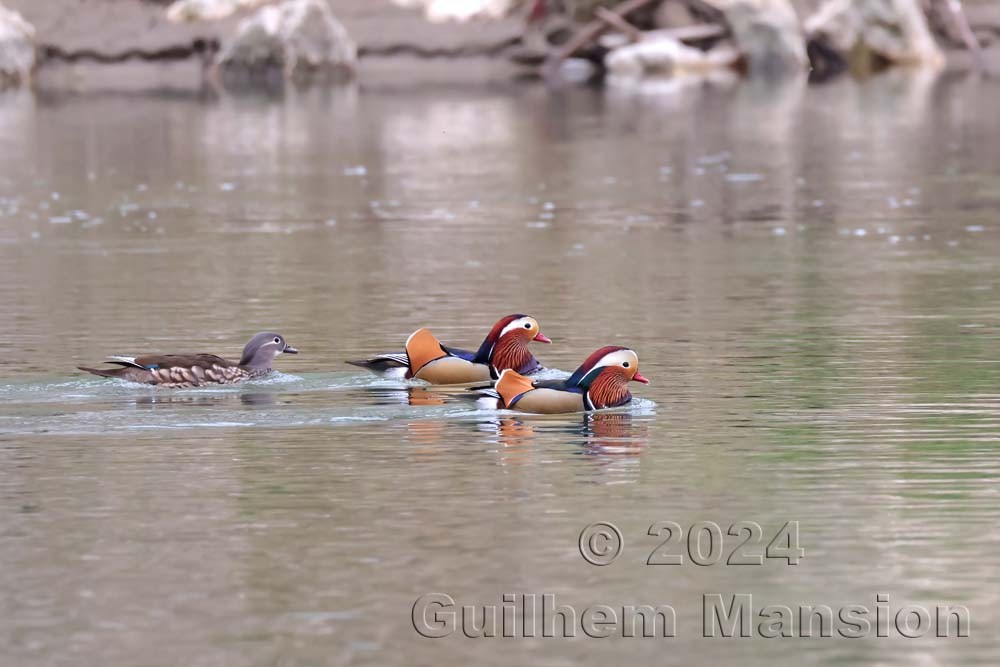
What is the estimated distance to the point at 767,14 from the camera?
59500 millimetres

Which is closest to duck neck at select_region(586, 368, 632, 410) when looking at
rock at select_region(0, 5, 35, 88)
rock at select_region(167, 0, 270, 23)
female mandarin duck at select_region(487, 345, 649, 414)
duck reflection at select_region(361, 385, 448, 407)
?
female mandarin duck at select_region(487, 345, 649, 414)

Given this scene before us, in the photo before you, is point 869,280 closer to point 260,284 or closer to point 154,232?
point 260,284

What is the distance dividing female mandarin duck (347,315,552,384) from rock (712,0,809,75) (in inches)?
1813

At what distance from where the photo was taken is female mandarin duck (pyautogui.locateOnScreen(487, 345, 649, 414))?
12805 mm

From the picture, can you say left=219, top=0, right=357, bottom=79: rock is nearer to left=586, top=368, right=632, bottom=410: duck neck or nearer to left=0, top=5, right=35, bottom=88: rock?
left=0, top=5, right=35, bottom=88: rock

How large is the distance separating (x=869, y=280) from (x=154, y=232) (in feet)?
26.9

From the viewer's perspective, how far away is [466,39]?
6125cm

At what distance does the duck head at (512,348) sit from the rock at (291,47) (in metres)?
45.5

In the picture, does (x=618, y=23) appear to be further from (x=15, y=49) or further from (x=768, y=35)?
(x=15, y=49)

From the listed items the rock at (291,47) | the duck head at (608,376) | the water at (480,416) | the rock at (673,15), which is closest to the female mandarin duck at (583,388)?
the duck head at (608,376)

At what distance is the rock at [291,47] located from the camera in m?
59.4

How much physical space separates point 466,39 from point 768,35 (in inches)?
303

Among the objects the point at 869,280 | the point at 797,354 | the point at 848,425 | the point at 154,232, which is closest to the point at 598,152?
the point at 154,232

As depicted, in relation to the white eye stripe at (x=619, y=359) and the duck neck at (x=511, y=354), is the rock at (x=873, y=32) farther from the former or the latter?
the white eye stripe at (x=619, y=359)
